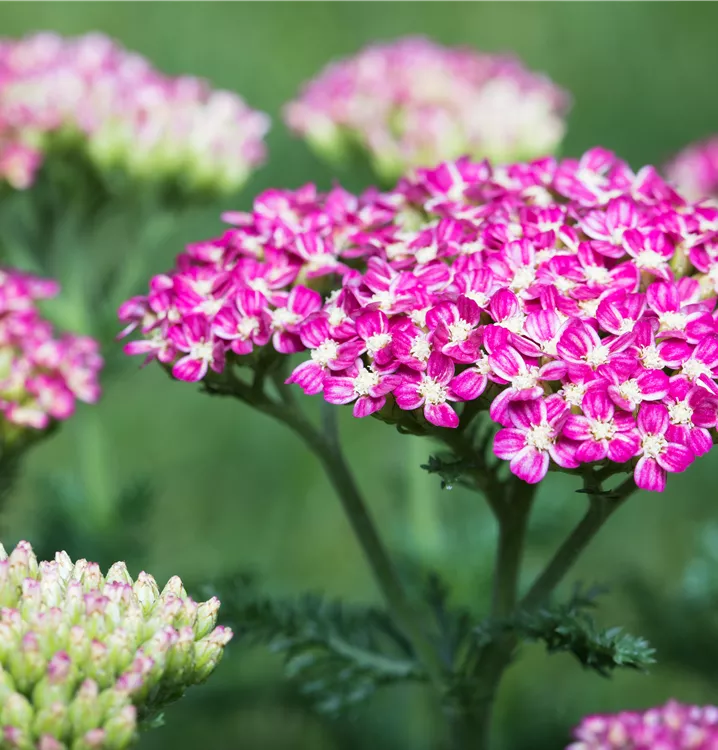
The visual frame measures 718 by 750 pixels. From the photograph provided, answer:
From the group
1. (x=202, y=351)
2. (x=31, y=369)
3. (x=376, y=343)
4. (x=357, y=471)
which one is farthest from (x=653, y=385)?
(x=357, y=471)

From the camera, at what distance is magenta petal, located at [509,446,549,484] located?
2242 mm

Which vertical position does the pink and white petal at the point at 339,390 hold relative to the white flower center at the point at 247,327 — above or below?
below

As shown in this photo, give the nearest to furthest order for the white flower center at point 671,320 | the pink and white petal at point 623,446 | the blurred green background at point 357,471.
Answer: the pink and white petal at point 623,446 → the white flower center at point 671,320 → the blurred green background at point 357,471

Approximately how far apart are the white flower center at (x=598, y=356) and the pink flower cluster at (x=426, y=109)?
2.13 meters

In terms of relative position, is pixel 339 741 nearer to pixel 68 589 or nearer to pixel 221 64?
pixel 68 589

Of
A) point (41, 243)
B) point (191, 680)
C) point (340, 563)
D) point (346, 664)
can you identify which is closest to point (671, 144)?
point (340, 563)

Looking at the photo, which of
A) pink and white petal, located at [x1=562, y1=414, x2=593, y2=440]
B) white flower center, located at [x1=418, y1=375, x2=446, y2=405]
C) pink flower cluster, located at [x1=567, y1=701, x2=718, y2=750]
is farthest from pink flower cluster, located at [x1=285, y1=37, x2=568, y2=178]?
pink flower cluster, located at [x1=567, y1=701, x2=718, y2=750]

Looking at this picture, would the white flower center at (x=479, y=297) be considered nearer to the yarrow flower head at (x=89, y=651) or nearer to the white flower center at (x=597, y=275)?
the white flower center at (x=597, y=275)

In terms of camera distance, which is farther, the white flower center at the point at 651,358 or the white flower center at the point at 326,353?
the white flower center at the point at 326,353

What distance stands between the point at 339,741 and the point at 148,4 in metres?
6.44

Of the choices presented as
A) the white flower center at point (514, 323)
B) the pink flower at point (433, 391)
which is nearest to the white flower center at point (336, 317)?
the pink flower at point (433, 391)

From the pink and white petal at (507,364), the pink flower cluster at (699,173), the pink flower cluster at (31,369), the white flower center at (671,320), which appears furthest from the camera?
the pink flower cluster at (699,173)

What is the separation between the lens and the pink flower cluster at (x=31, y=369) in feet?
10.8

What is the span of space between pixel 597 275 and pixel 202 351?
854 mm
